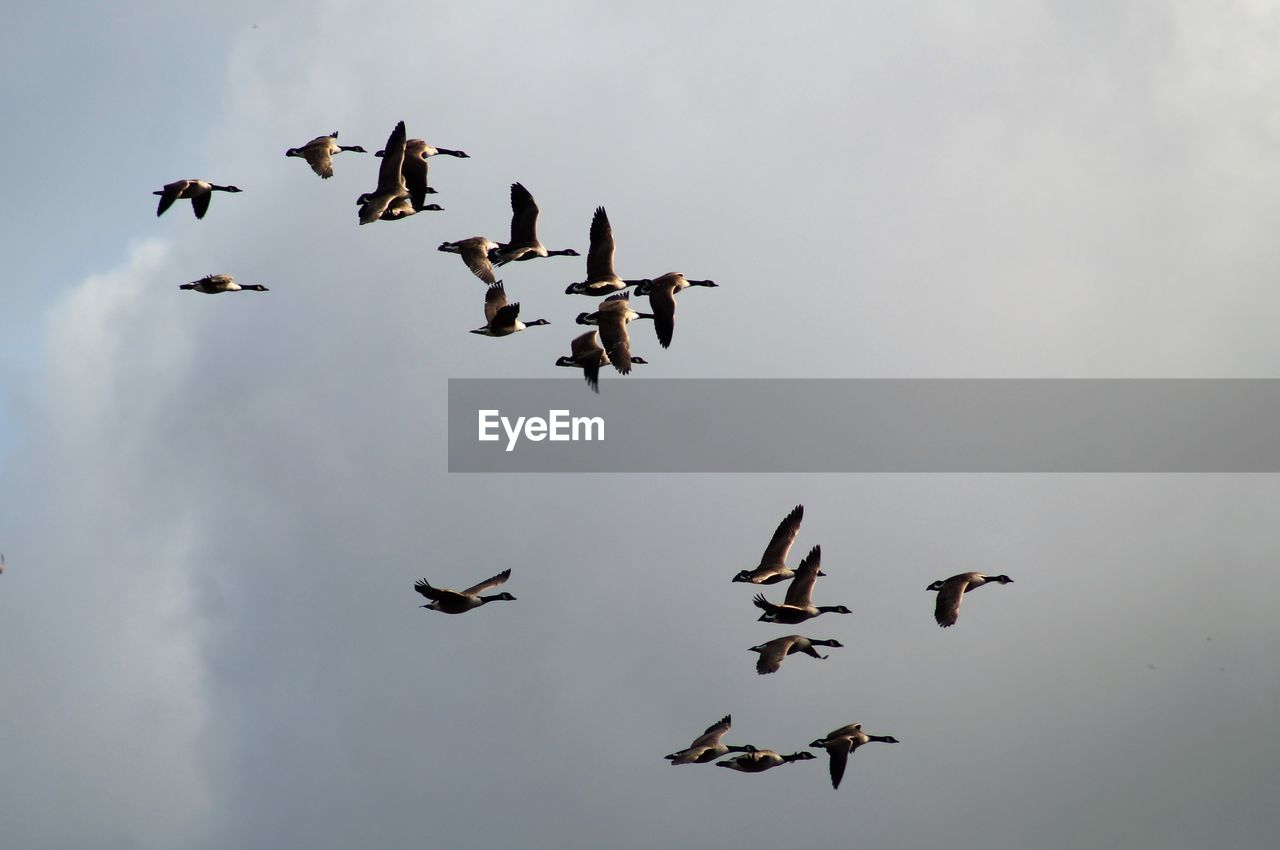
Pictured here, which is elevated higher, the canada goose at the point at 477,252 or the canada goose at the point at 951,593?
the canada goose at the point at 477,252

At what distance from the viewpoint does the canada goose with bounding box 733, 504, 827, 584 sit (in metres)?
38.4

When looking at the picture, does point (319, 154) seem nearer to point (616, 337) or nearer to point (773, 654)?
point (616, 337)

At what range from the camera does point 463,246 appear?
127ft

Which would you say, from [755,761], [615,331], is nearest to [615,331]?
[615,331]

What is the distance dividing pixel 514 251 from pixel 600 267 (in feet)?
7.45

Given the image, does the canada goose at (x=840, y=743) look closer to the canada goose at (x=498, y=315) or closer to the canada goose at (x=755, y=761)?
the canada goose at (x=755, y=761)

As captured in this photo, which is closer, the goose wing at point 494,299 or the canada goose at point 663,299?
the canada goose at point 663,299

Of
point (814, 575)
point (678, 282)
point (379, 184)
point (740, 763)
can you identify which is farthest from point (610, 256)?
point (740, 763)

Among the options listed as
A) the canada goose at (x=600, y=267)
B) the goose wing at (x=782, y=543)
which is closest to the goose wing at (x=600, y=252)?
the canada goose at (x=600, y=267)

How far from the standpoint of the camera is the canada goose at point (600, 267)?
3738 cm

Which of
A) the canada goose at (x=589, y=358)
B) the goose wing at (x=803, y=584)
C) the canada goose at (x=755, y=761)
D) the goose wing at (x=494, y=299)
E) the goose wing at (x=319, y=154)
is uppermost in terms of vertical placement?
the goose wing at (x=319, y=154)

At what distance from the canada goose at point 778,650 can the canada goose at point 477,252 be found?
1069 centimetres

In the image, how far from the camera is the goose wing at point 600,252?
3741 centimetres

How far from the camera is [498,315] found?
38.8 metres
